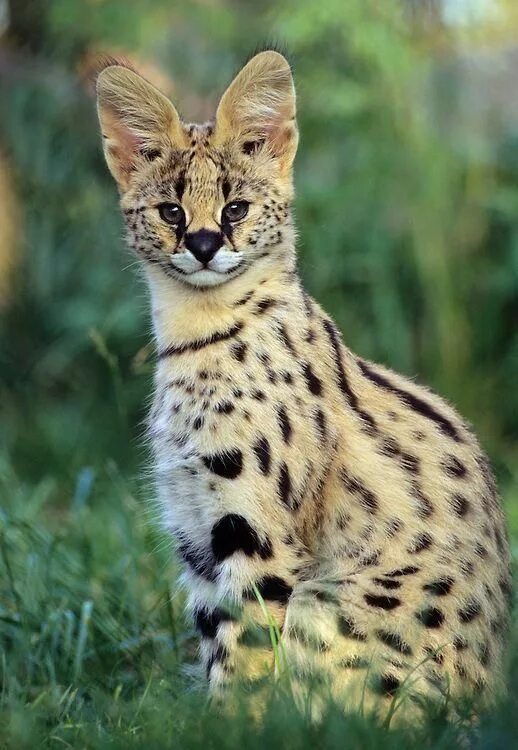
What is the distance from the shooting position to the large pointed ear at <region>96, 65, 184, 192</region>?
5.26 m

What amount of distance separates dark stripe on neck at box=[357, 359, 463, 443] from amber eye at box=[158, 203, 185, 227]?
89 cm

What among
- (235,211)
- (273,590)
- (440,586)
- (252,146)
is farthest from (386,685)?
(252,146)

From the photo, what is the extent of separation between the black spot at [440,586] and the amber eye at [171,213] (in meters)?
1.58

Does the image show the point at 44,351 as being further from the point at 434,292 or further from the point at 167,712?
the point at 167,712

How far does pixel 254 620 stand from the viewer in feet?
15.4

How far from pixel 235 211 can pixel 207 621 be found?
1.51 meters

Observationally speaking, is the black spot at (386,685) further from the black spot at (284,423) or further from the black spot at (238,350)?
the black spot at (238,350)

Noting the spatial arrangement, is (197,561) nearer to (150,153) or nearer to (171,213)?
(171,213)

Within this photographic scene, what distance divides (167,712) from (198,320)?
1554mm

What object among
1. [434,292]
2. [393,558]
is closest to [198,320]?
[393,558]

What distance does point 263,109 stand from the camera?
17.3ft

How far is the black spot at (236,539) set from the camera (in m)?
4.73

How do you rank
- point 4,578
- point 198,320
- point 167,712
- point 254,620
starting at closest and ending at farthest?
point 167,712
point 254,620
point 198,320
point 4,578

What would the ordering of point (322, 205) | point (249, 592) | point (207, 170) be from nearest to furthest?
point (249, 592) → point (207, 170) → point (322, 205)
